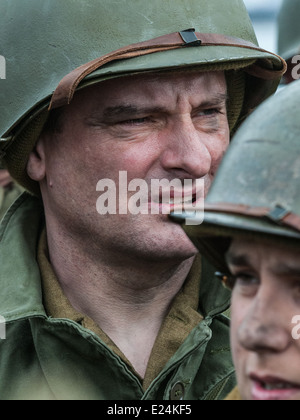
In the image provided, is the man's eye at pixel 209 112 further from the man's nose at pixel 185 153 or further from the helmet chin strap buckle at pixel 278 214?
the helmet chin strap buckle at pixel 278 214

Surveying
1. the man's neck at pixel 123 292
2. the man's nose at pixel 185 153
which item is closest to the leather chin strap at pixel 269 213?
the man's nose at pixel 185 153

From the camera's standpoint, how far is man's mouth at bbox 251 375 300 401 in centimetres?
257

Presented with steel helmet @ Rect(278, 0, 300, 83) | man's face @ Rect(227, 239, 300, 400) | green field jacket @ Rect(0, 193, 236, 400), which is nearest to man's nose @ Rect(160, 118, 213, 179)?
green field jacket @ Rect(0, 193, 236, 400)

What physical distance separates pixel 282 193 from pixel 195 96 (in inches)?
59.9

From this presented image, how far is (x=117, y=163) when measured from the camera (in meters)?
4.02

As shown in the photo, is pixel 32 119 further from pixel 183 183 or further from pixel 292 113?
pixel 292 113

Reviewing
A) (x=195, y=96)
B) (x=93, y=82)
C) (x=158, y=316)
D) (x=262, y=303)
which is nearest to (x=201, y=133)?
(x=195, y=96)

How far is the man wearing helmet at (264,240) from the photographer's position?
2559 millimetres

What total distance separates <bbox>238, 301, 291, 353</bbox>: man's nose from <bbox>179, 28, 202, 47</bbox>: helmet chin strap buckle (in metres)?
1.68

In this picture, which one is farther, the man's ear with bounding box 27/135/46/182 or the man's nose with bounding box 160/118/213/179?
the man's ear with bounding box 27/135/46/182

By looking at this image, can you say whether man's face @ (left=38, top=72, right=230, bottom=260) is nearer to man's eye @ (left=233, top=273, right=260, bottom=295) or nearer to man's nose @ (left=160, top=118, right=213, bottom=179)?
man's nose @ (left=160, top=118, right=213, bottom=179)

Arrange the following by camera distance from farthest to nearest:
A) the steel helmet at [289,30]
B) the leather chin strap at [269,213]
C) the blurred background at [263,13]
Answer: the blurred background at [263,13] < the steel helmet at [289,30] < the leather chin strap at [269,213]

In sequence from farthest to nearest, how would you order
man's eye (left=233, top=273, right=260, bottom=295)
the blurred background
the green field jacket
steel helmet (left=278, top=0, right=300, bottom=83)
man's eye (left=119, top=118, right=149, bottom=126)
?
the blurred background → steel helmet (left=278, top=0, right=300, bottom=83) → man's eye (left=119, top=118, right=149, bottom=126) → the green field jacket → man's eye (left=233, top=273, right=260, bottom=295)

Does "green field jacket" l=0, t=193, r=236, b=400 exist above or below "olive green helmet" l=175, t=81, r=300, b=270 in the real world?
below
